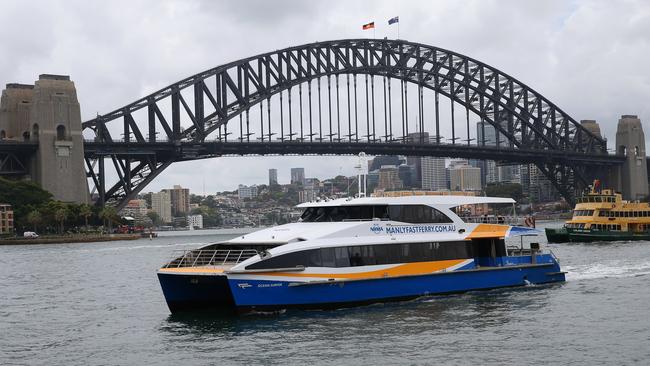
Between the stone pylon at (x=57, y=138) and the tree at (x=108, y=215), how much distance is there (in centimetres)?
248

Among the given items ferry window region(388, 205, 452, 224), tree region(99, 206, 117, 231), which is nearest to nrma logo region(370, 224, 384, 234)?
ferry window region(388, 205, 452, 224)

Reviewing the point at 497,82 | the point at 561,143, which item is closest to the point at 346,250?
the point at 497,82

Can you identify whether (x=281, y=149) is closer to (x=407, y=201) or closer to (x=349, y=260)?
(x=407, y=201)

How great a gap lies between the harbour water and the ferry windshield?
105 inches

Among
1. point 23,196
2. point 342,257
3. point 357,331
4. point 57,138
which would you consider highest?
point 57,138

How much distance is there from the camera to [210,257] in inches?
1160

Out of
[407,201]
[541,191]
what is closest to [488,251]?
[407,201]

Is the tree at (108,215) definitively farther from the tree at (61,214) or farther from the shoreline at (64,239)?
the tree at (61,214)

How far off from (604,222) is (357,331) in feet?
155

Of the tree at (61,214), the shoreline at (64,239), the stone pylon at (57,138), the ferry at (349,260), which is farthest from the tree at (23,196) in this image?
the ferry at (349,260)

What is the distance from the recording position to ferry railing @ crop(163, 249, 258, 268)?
2867 centimetres

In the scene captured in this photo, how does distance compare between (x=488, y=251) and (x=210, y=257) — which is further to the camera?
(x=488, y=251)

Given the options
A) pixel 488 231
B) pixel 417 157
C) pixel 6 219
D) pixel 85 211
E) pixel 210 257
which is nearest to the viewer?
pixel 210 257

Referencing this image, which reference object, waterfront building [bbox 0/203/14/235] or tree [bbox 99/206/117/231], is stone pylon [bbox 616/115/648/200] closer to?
tree [bbox 99/206/117/231]
